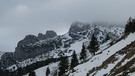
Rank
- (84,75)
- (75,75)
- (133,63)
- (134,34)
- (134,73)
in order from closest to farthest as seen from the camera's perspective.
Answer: (134,73) → (133,63) → (84,75) → (75,75) → (134,34)

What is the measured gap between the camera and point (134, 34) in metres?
60.4

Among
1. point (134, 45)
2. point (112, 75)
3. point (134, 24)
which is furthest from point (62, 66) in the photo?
point (112, 75)

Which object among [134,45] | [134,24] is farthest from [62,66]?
[134,45]

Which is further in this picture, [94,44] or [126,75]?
[94,44]

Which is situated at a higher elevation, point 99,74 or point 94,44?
point 94,44

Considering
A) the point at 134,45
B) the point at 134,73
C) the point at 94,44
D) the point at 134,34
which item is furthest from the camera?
the point at 94,44

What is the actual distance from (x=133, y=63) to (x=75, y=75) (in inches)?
873

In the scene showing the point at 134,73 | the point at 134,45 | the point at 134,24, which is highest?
the point at 134,24

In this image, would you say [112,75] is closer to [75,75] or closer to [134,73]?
[134,73]

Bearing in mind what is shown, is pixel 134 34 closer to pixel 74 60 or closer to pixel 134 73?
pixel 134 73

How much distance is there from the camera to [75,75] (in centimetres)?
5619

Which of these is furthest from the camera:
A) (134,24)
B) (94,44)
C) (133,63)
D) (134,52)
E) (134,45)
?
(94,44)

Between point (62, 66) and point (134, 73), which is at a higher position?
point (62, 66)

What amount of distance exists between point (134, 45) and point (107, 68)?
757 cm
